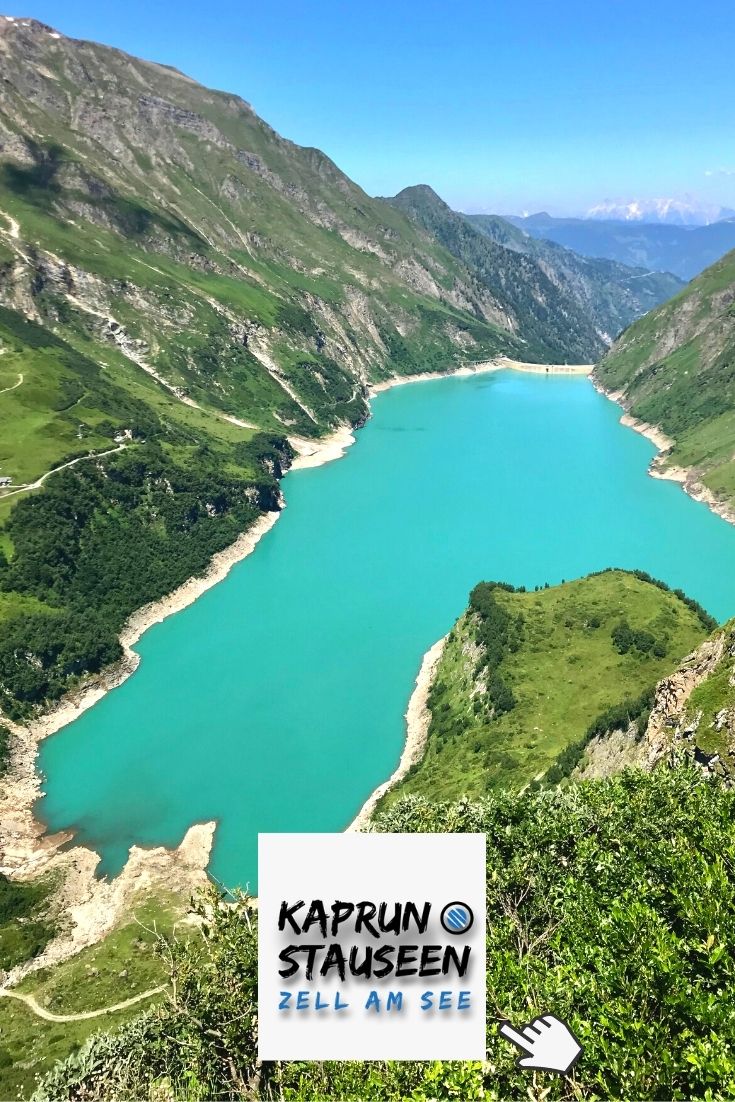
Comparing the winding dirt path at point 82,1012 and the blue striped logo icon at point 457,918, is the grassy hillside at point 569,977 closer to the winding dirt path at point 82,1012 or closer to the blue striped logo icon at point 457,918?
Result: the blue striped logo icon at point 457,918

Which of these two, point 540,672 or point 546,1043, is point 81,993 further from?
point 540,672

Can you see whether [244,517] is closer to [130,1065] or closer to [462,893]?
[130,1065]

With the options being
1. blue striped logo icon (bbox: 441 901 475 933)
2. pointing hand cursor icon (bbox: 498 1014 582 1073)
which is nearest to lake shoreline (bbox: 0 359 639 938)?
pointing hand cursor icon (bbox: 498 1014 582 1073)

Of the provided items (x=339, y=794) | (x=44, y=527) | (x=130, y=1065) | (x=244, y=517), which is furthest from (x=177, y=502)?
(x=130, y=1065)

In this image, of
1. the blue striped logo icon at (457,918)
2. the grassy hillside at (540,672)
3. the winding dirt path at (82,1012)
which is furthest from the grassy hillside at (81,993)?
the blue striped logo icon at (457,918)

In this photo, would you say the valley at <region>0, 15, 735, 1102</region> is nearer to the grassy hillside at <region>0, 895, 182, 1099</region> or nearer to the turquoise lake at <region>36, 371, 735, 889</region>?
the grassy hillside at <region>0, 895, 182, 1099</region>

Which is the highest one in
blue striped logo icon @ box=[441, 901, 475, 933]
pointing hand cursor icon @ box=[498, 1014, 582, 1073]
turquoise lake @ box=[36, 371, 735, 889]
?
blue striped logo icon @ box=[441, 901, 475, 933]

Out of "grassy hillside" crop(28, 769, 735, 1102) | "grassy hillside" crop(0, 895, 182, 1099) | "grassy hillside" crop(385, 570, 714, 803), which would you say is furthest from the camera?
"grassy hillside" crop(385, 570, 714, 803)

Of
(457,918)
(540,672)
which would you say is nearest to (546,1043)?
(457,918)
